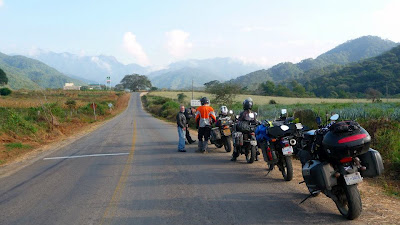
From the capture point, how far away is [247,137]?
31.0 ft

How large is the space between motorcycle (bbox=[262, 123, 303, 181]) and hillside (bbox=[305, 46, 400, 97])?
201 feet

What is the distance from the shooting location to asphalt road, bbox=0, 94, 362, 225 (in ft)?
16.9

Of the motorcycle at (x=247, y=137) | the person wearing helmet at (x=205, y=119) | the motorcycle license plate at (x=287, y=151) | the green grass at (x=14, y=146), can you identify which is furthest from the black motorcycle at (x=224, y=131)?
the green grass at (x=14, y=146)

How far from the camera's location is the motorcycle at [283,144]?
700 cm

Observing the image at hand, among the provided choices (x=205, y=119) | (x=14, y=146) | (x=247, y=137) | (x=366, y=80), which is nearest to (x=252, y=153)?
(x=247, y=137)

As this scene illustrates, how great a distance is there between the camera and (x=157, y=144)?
571 inches

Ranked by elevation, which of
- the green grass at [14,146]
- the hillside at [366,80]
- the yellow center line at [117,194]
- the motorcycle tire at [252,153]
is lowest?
the green grass at [14,146]

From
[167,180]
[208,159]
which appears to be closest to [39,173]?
[167,180]

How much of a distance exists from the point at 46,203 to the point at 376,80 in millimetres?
73623

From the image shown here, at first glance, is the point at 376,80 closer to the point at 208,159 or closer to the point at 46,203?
the point at 208,159

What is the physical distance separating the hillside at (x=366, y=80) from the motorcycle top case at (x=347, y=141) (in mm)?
63073

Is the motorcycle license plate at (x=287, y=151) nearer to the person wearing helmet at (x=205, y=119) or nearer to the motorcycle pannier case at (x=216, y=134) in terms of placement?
the person wearing helmet at (x=205, y=119)

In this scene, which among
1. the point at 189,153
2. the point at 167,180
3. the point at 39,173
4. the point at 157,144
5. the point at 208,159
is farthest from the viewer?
the point at 157,144

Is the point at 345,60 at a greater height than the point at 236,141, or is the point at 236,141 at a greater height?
the point at 345,60
